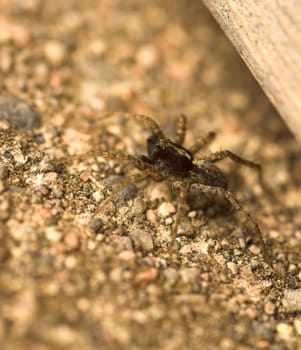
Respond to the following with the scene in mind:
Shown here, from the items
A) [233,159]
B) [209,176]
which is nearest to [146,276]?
[209,176]

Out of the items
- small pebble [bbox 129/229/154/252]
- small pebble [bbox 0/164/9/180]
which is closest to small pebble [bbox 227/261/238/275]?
small pebble [bbox 129/229/154/252]

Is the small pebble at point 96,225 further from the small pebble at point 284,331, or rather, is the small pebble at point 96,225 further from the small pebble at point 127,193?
the small pebble at point 284,331

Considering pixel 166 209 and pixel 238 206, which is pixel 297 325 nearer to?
pixel 238 206

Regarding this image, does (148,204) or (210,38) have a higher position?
(210,38)

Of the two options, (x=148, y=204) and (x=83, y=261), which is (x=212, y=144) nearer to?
(x=148, y=204)

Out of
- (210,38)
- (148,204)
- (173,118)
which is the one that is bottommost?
(148,204)

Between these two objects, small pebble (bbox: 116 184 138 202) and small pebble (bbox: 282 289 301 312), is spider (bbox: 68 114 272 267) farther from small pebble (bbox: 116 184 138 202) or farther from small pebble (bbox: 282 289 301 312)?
small pebble (bbox: 282 289 301 312)

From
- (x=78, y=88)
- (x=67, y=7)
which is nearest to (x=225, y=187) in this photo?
(x=78, y=88)
